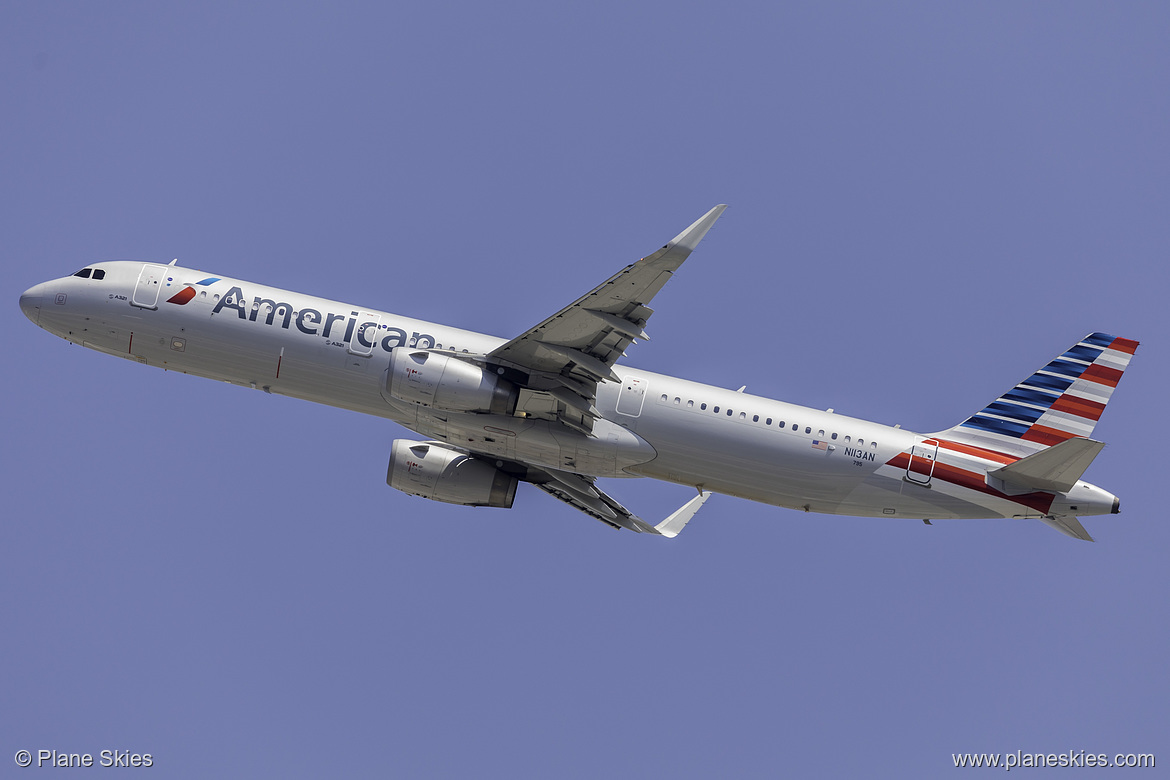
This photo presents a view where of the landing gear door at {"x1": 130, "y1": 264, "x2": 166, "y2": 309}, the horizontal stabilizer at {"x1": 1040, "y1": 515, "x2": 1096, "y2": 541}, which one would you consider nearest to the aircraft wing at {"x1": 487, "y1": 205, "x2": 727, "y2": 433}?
the landing gear door at {"x1": 130, "y1": 264, "x2": 166, "y2": 309}

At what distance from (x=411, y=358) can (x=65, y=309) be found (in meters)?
13.0

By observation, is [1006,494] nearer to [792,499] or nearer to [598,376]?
[792,499]

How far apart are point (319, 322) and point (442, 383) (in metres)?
5.68

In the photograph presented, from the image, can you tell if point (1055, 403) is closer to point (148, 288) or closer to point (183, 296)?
point (183, 296)

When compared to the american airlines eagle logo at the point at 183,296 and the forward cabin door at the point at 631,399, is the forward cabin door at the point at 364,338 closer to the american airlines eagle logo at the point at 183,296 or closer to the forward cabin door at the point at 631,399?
the american airlines eagle logo at the point at 183,296

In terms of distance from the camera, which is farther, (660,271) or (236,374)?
(236,374)

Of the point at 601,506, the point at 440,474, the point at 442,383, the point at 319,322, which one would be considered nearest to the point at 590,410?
the point at 442,383

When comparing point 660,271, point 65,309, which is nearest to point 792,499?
point 660,271

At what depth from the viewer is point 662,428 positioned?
3453 cm

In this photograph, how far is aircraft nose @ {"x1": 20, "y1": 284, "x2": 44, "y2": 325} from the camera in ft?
121

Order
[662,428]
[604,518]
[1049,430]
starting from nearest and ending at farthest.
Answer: [662,428] → [1049,430] → [604,518]

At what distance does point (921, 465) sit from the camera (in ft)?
116

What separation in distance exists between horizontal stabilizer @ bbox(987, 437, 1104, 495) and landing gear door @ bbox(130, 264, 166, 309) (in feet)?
91.6

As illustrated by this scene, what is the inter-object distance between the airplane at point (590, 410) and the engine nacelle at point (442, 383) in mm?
67
